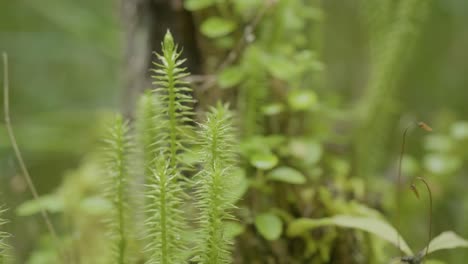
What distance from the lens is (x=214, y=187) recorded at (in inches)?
21.8

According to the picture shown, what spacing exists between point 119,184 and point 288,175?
28 cm

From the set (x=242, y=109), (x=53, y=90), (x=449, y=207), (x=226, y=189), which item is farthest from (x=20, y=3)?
(x=226, y=189)

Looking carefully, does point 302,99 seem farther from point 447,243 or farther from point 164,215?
point 164,215

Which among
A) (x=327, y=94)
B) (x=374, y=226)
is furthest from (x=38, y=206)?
(x=327, y=94)

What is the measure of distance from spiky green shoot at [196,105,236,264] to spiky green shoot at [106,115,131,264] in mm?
125

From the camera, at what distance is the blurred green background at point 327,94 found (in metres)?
1.25

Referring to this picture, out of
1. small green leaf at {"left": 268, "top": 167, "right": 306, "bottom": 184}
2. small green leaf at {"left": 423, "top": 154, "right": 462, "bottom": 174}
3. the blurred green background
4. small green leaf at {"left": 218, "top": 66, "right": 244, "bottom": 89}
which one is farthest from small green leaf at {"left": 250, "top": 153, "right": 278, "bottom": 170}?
small green leaf at {"left": 423, "top": 154, "right": 462, "bottom": 174}

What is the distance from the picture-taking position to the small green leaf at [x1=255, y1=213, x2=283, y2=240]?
796 millimetres

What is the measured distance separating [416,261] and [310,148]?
1.13ft

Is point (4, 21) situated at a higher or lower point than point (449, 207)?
higher

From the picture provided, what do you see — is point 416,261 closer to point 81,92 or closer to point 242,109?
point 242,109

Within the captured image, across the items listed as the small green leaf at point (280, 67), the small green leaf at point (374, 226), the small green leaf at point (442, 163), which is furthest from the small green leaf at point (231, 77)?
the small green leaf at point (442, 163)

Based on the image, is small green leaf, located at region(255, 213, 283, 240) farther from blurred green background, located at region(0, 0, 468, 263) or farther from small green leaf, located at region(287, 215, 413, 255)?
blurred green background, located at region(0, 0, 468, 263)

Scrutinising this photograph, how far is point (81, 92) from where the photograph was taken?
2354 millimetres
